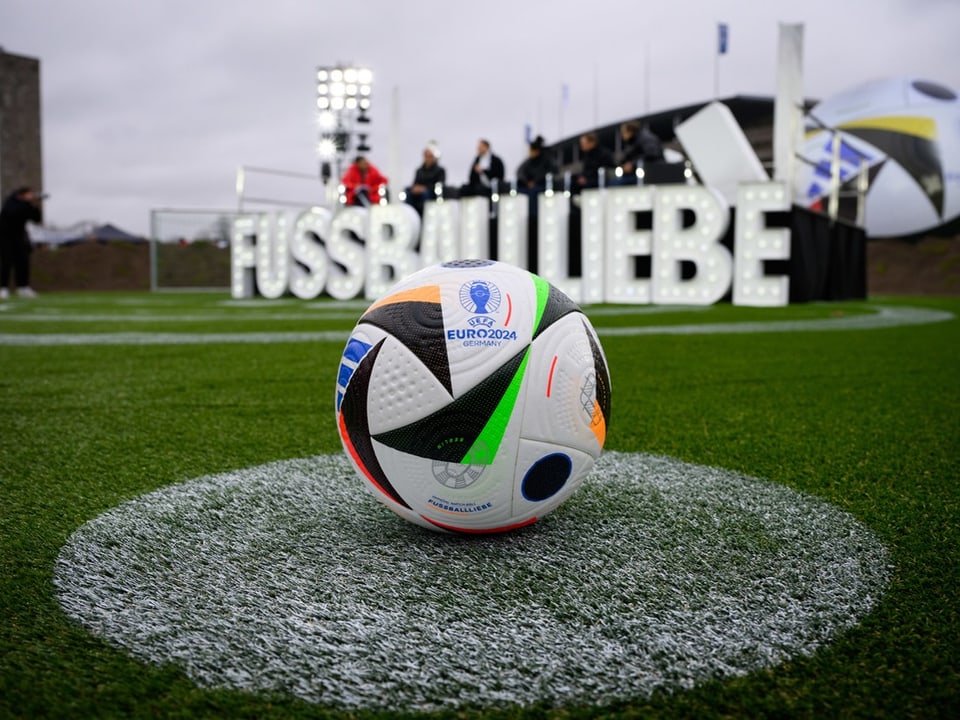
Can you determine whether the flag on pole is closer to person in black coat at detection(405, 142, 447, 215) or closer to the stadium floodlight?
person in black coat at detection(405, 142, 447, 215)

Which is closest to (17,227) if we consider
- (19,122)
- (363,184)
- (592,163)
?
(363,184)

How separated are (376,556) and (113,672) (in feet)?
2.30

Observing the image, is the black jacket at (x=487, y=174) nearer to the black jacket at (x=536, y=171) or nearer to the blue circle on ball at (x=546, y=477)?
the black jacket at (x=536, y=171)

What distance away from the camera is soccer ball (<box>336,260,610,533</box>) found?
187cm

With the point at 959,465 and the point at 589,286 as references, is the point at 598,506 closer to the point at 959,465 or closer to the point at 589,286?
the point at 959,465

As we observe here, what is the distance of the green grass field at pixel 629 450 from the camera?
127 cm


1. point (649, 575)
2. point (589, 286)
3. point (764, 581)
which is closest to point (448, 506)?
point (649, 575)

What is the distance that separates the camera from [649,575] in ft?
5.88

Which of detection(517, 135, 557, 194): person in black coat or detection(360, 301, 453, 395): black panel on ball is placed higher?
detection(517, 135, 557, 194): person in black coat

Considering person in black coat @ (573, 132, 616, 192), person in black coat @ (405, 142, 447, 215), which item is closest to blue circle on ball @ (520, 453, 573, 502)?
person in black coat @ (573, 132, 616, 192)

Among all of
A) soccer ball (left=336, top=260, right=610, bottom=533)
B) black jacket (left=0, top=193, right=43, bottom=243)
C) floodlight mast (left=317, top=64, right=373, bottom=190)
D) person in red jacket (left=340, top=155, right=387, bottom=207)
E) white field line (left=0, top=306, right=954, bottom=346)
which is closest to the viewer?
soccer ball (left=336, top=260, right=610, bottom=533)

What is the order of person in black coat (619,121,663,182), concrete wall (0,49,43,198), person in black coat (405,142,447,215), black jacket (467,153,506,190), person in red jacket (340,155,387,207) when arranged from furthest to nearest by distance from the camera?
concrete wall (0,49,43,198), person in red jacket (340,155,387,207), person in black coat (405,142,447,215), black jacket (467,153,506,190), person in black coat (619,121,663,182)

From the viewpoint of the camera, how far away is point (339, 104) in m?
29.9

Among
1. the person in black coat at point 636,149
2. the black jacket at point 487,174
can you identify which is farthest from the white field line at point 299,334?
the black jacket at point 487,174
